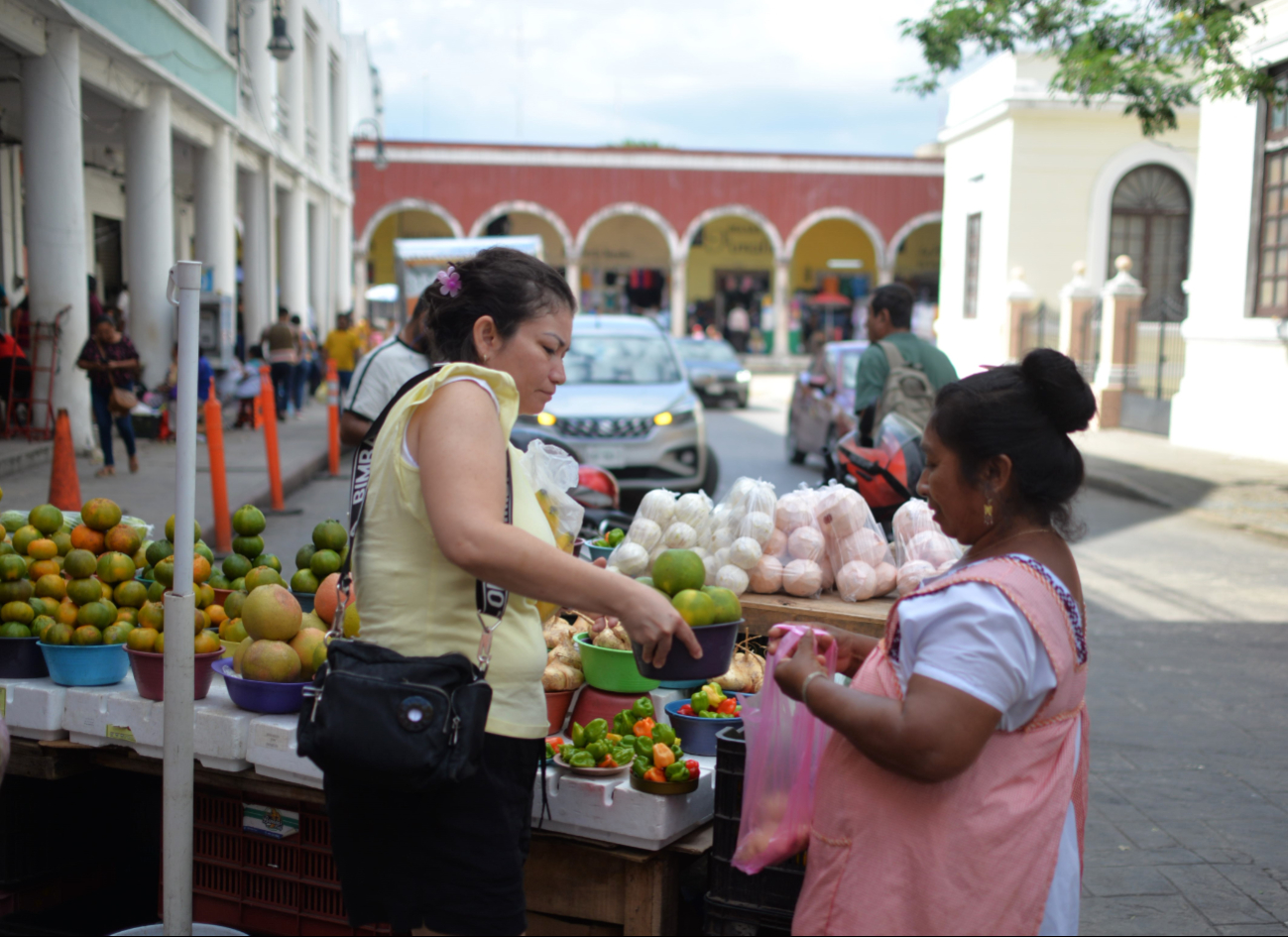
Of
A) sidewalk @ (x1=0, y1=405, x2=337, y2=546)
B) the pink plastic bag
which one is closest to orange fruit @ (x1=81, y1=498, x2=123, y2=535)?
the pink plastic bag

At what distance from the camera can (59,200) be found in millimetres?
12508

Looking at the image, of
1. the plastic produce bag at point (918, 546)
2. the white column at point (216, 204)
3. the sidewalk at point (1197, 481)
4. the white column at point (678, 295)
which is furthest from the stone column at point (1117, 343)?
the white column at point (678, 295)

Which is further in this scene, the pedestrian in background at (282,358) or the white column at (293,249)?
the white column at (293,249)

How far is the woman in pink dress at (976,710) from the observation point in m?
1.81

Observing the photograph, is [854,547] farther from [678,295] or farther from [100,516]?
[678,295]

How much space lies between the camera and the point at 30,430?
1277 cm

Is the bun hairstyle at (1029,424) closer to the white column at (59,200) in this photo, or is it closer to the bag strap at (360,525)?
the bag strap at (360,525)

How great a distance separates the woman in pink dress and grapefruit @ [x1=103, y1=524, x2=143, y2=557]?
2730 millimetres

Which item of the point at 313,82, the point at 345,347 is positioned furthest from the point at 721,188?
the point at 345,347

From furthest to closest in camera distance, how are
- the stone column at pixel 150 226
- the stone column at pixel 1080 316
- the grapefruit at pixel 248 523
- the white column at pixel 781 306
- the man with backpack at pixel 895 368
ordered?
the white column at pixel 781 306
the stone column at pixel 1080 316
the stone column at pixel 150 226
the man with backpack at pixel 895 368
the grapefruit at pixel 248 523

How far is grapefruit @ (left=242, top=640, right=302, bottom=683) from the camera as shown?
2990 mm

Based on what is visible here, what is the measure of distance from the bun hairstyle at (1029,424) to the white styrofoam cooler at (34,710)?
259 centimetres

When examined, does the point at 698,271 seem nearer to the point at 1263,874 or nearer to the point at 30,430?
the point at 30,430

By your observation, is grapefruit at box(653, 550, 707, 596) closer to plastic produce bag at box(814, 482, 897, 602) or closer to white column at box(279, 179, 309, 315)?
plastic produce bag at box(814, 482, 897, 602)
